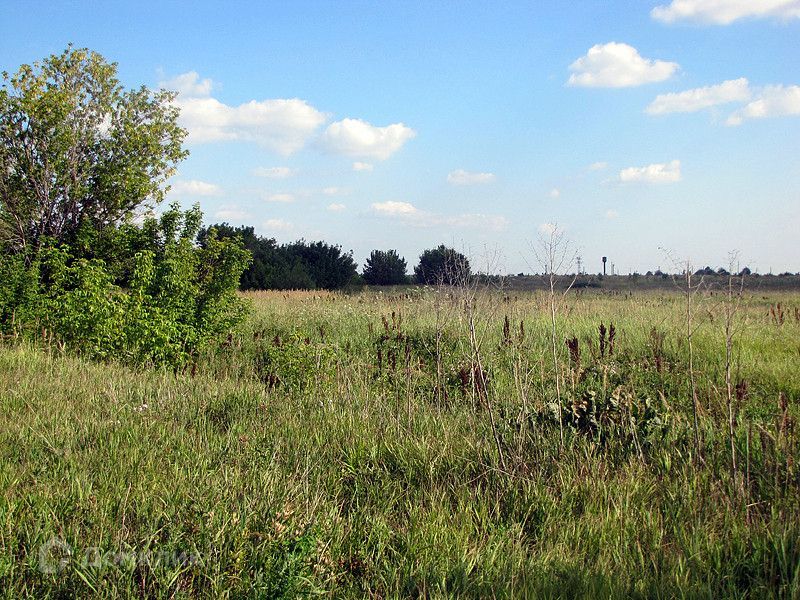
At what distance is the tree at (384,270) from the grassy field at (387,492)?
41432 millimetres

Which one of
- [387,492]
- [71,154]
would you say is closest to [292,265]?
[71,154]

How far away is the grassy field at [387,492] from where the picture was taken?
2979mm

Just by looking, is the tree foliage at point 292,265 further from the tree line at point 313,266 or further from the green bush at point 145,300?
the green bush at point 145,300

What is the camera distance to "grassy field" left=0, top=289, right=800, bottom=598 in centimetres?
298

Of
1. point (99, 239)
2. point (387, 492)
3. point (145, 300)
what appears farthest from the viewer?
point (99, 239)

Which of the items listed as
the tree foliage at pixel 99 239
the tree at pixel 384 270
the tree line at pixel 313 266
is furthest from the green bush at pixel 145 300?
the tree at pixel 384 270

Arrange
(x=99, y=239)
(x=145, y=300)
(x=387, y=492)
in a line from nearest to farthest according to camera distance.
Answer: (x=387, y=492) < (x=145, y=300) < (x=99, y=239)

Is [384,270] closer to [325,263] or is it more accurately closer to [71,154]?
[325,263]

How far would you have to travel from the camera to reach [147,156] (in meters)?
16.6

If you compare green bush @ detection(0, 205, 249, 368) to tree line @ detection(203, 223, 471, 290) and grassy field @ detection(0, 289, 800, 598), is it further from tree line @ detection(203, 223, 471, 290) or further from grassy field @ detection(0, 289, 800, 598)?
tree line @ detection(203, 223, 471, 290)

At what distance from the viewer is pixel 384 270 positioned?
48719 millimetres

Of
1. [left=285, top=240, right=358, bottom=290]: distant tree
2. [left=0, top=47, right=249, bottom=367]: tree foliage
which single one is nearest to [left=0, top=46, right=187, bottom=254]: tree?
[left=0, top=47, right=249, bottom=367]: tree foliage

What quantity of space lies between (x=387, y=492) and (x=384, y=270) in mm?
44681

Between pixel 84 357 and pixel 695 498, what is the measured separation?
8316 mm
